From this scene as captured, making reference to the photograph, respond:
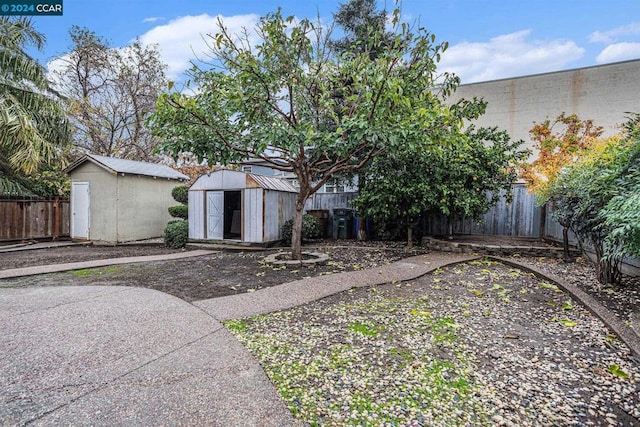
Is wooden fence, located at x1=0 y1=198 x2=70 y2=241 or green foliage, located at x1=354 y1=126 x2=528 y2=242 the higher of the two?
green foliage, located at x1=354 y1=126 x2=528 y2=242

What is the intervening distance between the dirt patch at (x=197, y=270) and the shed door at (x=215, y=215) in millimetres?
1104

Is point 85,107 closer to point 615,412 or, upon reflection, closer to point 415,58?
point 415,58

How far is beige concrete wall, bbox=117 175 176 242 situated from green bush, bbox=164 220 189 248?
1652 millimetres

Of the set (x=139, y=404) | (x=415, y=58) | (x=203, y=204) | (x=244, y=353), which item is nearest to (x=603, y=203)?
(x=415, y=58)

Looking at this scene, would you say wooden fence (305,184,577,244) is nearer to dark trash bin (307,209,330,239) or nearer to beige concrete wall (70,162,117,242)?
dark trash bin (307,209,330,239)

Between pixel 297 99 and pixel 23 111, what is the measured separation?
8660 millimetres

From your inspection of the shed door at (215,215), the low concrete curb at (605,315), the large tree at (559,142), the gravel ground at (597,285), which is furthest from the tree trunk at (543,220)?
the shed door at (215,215)

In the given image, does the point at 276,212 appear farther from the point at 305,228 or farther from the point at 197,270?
the point at 197,270

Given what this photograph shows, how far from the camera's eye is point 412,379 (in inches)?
99.0

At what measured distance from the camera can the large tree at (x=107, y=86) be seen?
14408 mm

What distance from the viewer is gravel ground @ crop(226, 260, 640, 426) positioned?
216 centimetres

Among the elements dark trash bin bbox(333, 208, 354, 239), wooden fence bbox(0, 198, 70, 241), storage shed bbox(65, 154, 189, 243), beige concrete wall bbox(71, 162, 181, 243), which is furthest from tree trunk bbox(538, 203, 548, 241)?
wooden fence bbox(0, 198, 70, 241)

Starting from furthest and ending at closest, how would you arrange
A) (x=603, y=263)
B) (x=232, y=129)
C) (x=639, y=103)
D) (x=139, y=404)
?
(x=639, y=103) → (x=232, y=129) → (x=603, y=263) → (x=139, y=404)

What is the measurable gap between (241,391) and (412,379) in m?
1.25
